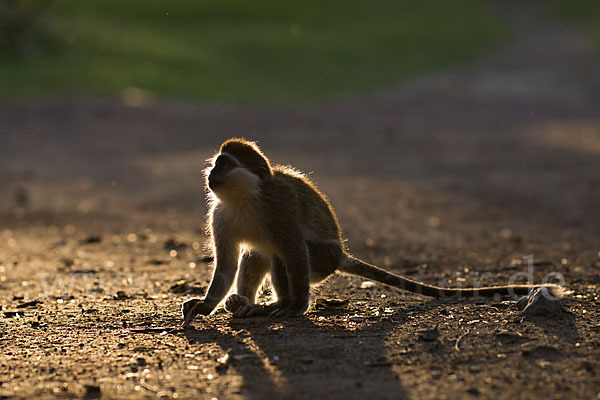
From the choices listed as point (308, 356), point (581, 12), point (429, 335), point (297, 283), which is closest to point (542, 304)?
point (429, 335)

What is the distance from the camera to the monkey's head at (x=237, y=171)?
5102 millimetres

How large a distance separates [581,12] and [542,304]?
186 feet

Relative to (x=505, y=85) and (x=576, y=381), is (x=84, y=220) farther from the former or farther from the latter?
(x=505, y=85)

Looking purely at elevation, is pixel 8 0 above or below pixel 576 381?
above

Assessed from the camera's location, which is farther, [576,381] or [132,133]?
[132,133]

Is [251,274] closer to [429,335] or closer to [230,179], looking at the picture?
[230,179]

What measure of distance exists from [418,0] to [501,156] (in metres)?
43.5

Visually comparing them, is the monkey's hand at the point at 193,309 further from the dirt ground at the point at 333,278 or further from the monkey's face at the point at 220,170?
the monkey's face at the point at 220,170

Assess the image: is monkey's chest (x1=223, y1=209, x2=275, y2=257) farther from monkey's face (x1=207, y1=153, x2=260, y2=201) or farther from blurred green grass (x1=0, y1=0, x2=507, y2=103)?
blurred green grass (x1=0, y1=0, x2=507, y2=103)

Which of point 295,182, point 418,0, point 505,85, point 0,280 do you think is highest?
point 418,0

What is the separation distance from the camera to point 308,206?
5.57m

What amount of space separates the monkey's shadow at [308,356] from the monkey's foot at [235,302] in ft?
0.37

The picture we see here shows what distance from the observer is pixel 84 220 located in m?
10.7

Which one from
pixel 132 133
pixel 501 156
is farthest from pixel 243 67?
pixel 501 156
